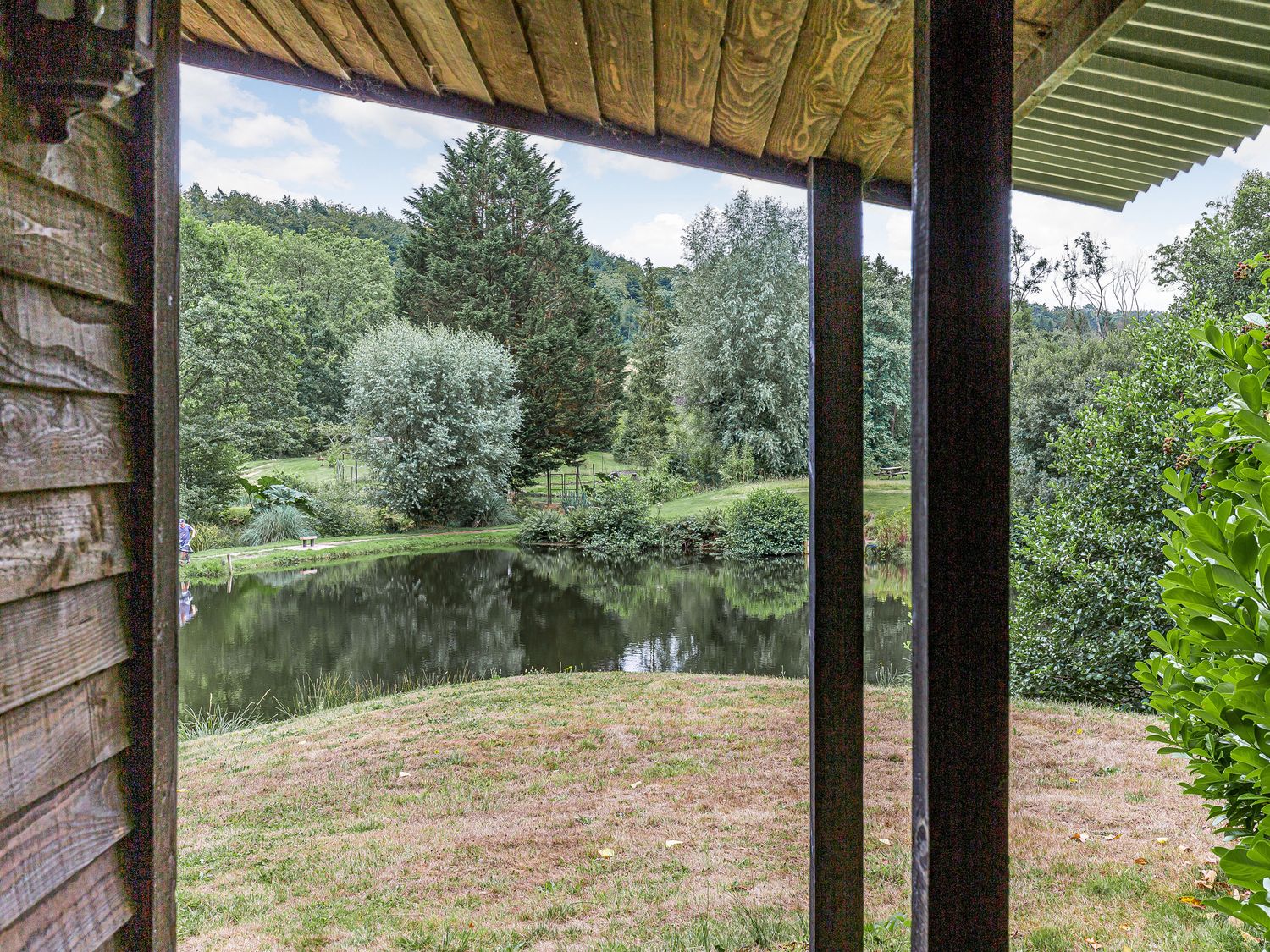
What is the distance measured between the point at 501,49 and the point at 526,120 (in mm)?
243

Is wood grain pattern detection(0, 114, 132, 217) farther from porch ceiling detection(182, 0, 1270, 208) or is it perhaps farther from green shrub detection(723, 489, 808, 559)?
green shrub detection(723, 489, 808, 559)

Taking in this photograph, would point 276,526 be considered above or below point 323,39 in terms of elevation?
below

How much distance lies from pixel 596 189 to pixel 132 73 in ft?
75.7

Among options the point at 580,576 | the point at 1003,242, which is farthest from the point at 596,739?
the point at 580,576

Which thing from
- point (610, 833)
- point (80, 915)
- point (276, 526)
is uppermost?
point (80, 915)

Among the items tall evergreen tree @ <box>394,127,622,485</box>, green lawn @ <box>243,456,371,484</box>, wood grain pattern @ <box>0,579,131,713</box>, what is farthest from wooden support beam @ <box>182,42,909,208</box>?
tall evergreen tree @ <box>394,127,622,485</box>

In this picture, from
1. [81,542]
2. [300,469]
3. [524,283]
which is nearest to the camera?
[81,542]

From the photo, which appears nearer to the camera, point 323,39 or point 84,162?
point 84,162

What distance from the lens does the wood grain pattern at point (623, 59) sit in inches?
38.9

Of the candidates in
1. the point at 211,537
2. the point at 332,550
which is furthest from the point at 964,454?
the point at 211,537

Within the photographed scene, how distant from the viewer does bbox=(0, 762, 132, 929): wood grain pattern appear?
603 mm

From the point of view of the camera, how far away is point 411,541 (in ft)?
39.9

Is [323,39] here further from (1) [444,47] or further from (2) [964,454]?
(2) [964,454]

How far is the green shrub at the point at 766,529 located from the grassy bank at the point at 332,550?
4169 millimetres
